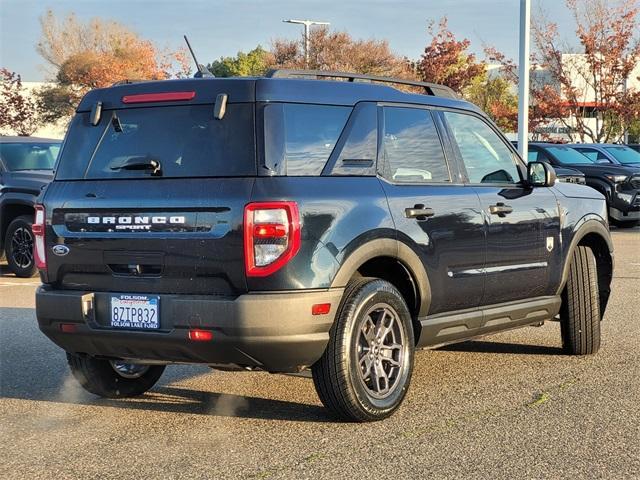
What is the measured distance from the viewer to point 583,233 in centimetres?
767

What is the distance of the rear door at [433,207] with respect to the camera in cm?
604

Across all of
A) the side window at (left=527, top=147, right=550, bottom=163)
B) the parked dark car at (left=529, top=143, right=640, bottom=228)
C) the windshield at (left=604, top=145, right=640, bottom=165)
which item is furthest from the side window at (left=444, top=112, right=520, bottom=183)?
the windshield at (left=604, top=145, right=640, bottom=165)

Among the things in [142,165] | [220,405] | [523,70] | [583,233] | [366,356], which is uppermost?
[523,70]

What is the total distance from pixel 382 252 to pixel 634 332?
376 centimetres

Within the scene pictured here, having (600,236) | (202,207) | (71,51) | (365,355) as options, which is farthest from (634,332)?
(71,51)

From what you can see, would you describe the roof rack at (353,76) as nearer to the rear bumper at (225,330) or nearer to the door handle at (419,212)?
the door handle at (419,212)

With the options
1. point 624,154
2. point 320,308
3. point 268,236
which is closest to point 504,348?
point 320,308

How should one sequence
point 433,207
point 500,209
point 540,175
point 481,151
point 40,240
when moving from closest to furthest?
point 40,240, point 433,207, point 500,209, point 481,151, point 540,175

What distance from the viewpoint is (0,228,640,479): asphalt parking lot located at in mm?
4922

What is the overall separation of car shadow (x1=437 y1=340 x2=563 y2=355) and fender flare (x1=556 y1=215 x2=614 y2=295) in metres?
0.67

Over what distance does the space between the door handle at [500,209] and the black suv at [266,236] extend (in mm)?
45

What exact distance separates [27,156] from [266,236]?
9.77 m

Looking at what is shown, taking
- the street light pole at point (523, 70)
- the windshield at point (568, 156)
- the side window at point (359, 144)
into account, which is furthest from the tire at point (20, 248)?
the windshield at point (568, 156)

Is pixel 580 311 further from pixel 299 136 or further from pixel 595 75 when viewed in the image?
pixel 595 75
